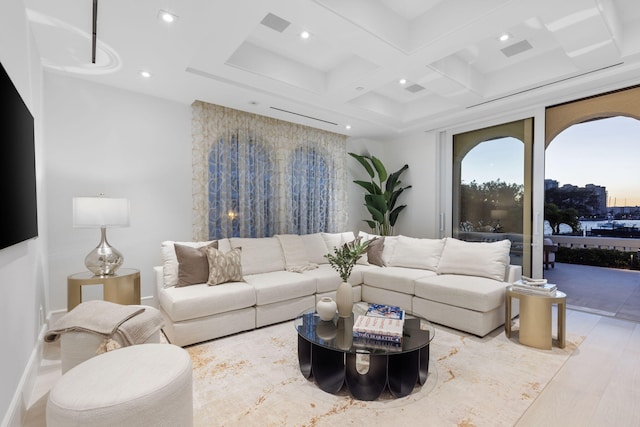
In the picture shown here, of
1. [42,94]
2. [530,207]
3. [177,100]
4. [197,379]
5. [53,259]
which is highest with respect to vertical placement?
[177,100]

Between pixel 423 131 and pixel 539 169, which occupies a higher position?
pixel 423 131

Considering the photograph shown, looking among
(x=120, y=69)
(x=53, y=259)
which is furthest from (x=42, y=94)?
(x=53, y=259)

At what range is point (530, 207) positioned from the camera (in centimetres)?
398

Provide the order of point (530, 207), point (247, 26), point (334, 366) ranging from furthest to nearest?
1. point (530, 207)
2. point (247, 26)
3. point (334, 366)

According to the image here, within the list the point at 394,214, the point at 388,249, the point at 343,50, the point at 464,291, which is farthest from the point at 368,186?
the point at 464,291

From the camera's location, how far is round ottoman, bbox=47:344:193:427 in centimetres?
119

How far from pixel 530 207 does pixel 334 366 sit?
11.2 ft

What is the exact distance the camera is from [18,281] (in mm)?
1793

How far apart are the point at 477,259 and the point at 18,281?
3878mm

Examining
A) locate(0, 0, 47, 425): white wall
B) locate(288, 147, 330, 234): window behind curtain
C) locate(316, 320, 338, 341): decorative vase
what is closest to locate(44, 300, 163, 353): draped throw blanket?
locate(0, 0, 47, 425): white wall

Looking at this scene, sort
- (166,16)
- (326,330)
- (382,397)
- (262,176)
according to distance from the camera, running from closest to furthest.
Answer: (382,397)
(166,16)
(326,330)
(262,176)

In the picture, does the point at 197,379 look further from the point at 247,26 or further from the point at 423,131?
the point at 423,131

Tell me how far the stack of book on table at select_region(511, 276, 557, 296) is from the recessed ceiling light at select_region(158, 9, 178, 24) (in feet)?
11.7

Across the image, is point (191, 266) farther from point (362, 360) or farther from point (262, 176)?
point (362, 360)
